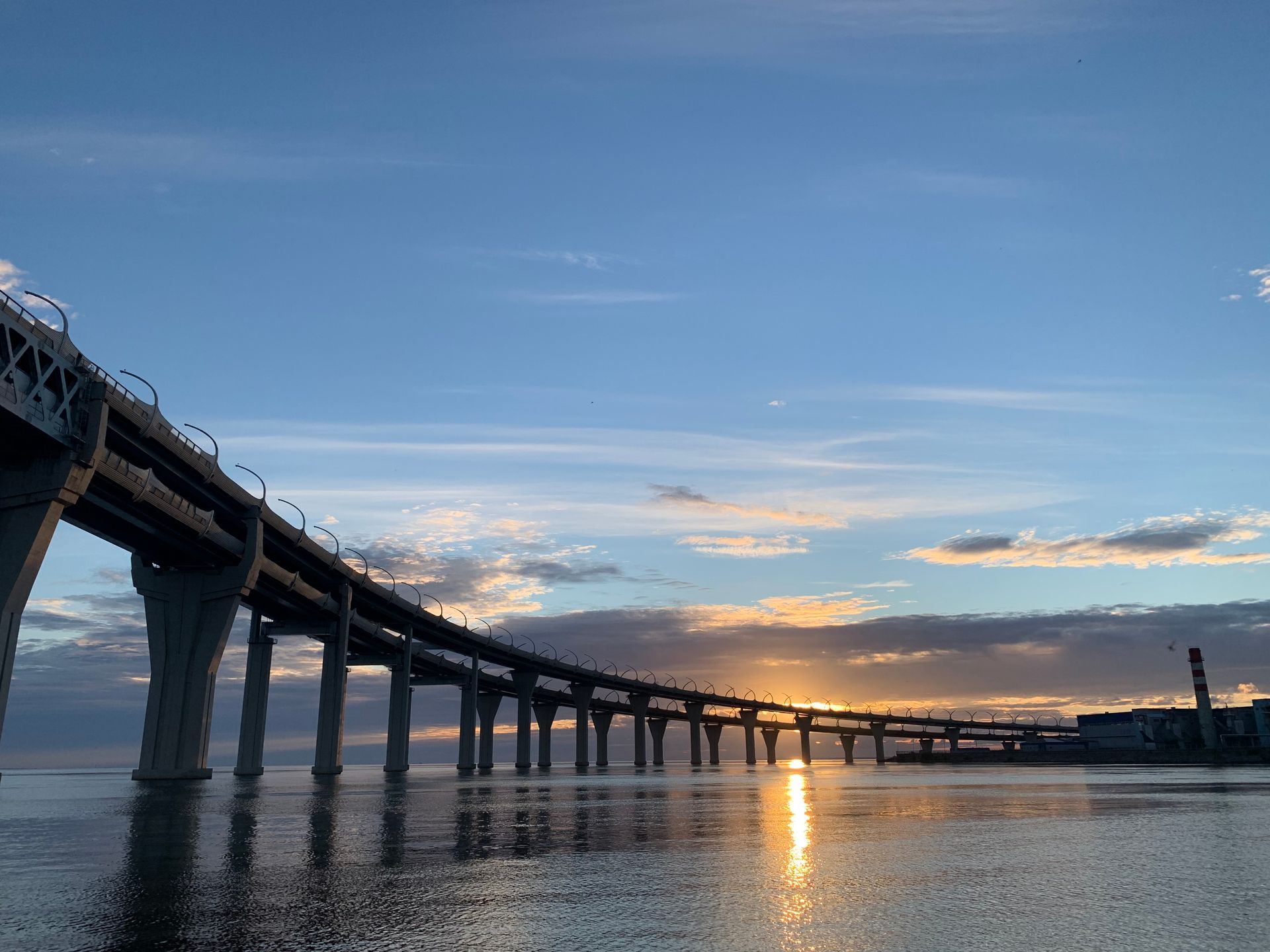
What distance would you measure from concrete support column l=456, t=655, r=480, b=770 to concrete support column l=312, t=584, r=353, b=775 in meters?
38.8

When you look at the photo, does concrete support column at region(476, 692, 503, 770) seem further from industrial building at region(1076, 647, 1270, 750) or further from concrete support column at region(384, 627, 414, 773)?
industrial building at region(1076, 647, 1270, 750)

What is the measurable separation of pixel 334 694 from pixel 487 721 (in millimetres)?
80818

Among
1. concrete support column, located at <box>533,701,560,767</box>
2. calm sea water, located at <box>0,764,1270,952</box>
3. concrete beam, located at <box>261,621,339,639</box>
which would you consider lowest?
calm sea water, located at <box>0,764,1270,952</box>

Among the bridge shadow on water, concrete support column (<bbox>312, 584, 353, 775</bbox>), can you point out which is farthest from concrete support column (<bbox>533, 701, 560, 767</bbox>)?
the bridge shadow on water

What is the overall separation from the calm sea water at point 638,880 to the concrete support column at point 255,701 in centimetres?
5479

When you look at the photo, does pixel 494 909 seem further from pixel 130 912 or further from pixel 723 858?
pixel 723 858

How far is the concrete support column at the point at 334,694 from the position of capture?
317 ft

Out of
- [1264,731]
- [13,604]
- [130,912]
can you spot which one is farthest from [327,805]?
[1264,731]

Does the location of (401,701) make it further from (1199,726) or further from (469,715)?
(1199,726)

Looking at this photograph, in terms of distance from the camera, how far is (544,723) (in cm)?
19675

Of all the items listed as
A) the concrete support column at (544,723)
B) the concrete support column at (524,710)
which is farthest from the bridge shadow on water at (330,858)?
the concrete support column at (544,723)

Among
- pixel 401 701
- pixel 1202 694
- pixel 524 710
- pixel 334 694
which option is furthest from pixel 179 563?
pixel 1202 694

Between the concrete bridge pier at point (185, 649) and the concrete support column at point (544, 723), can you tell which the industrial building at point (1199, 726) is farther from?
the concrete bridge pier at point (185, 649)

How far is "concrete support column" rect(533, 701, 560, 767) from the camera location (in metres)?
195
